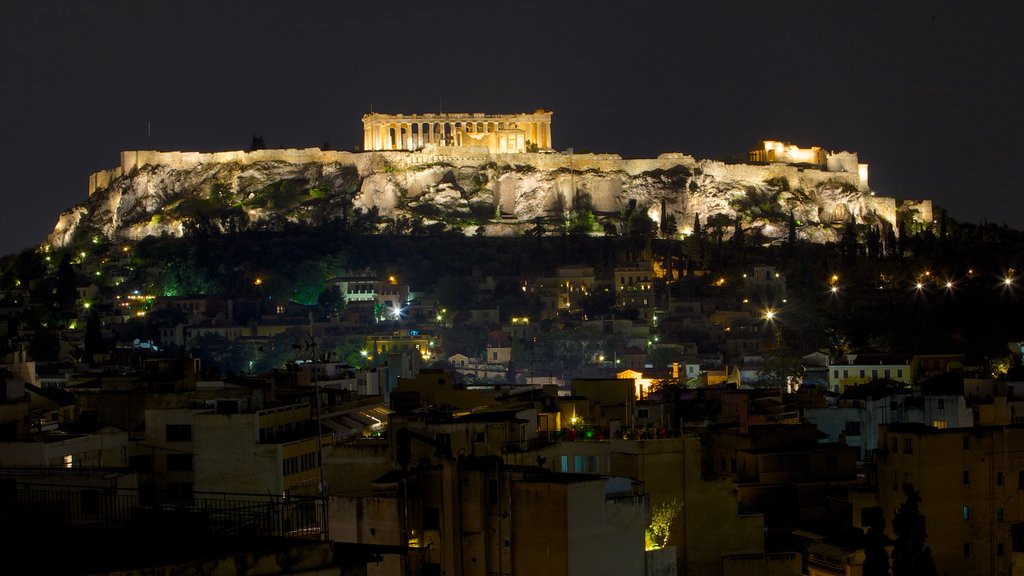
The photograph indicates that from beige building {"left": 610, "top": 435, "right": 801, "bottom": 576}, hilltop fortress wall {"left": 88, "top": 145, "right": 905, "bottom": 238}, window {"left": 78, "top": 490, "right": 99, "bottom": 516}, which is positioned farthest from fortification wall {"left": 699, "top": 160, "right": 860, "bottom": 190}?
window {"left": 78, "top": 490, "right": 99, "bottom": 516}

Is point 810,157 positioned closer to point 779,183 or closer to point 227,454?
point 779,183

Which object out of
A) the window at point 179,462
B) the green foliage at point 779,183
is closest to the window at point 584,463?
the window at point 179,462

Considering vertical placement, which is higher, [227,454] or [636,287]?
[636,287]

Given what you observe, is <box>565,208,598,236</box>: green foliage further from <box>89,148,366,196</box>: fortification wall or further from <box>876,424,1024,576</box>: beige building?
<box>876,424,1024,576</box>: beige building

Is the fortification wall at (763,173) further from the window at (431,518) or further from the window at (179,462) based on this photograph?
the window at (431,518)

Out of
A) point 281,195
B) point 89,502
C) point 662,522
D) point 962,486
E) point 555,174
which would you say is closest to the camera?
point 89,502

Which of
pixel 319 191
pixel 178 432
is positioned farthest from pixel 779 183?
pixel 178 432
